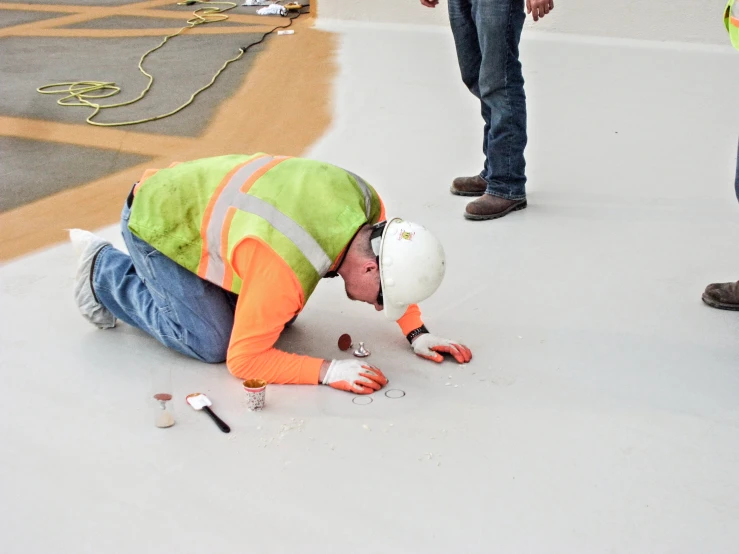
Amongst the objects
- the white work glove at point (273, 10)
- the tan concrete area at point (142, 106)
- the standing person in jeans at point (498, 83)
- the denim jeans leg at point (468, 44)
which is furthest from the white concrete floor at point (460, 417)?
the white work glove at point (273, 10)

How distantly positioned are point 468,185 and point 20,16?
21.5ft

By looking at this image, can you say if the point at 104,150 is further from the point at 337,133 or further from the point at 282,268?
the point at 282,268

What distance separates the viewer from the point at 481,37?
3.15 metres

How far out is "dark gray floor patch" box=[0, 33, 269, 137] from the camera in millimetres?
4988

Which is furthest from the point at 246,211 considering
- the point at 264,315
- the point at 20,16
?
the point at 20,16

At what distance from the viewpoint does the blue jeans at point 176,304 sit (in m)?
2.30

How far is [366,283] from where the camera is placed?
2.12 metres

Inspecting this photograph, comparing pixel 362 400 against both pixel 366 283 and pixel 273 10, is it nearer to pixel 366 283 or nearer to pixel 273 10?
pixel 366 283

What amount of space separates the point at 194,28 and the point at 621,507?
22.5 ft

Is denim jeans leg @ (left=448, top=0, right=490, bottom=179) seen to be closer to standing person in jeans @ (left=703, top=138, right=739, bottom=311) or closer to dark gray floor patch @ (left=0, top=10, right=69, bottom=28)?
standing person in jeans @ (left=703, top=138, right=739, bottom=311)

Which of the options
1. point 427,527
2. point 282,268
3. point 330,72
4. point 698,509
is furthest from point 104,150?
point 698,509

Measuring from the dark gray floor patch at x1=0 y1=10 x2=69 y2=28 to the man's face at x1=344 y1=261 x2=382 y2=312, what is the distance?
7.07 meters

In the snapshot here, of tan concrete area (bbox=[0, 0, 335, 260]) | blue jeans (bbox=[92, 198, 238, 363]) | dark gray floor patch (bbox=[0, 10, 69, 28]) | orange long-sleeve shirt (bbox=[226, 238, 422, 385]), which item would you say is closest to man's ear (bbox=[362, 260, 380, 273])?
orange long-sleeve shirt (bbox=[226, 238, 422, 385])

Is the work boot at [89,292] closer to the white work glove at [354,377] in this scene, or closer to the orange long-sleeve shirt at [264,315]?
the orange long-sleeve shirt at [264,315]
